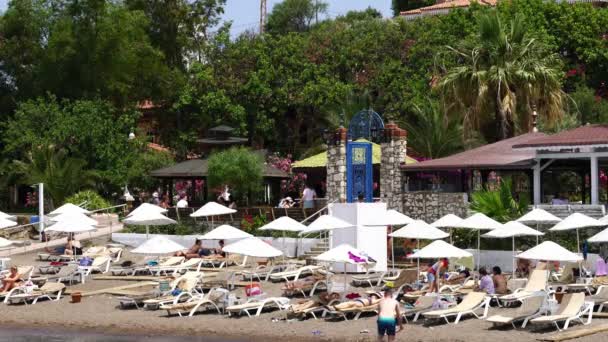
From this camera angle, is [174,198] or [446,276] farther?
[174,198]

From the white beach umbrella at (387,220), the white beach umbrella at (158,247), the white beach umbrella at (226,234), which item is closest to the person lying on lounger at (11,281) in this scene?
the white beach umbrella at (158,247)

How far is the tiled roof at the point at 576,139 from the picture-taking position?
118ft

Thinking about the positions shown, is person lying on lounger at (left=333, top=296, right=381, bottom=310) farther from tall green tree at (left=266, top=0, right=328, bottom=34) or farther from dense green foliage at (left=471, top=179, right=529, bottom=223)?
tall green tree at (left=266, top=0, right=328, bottom=34)

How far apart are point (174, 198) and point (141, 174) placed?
1.82m

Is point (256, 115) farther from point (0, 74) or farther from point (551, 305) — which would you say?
point (551, 305)

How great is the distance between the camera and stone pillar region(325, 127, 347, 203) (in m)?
40.6

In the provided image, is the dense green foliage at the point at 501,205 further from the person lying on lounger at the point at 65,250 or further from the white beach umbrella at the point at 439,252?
the person lying on lounger at the point at 65,250

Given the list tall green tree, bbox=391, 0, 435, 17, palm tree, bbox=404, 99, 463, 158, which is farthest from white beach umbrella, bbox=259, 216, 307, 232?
tall green tree, bbox=391, 0, 435, 17

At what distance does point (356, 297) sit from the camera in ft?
87.8

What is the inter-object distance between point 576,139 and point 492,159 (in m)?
3.17

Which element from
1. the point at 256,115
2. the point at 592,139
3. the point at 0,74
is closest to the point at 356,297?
the point at 592,139

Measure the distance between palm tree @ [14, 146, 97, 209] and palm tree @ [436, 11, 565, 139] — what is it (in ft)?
52.6

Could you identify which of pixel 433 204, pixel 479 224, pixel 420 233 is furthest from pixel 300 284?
pixel 433 204

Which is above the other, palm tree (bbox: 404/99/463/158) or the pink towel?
palm tree (bbox: 404/99/463/158)
